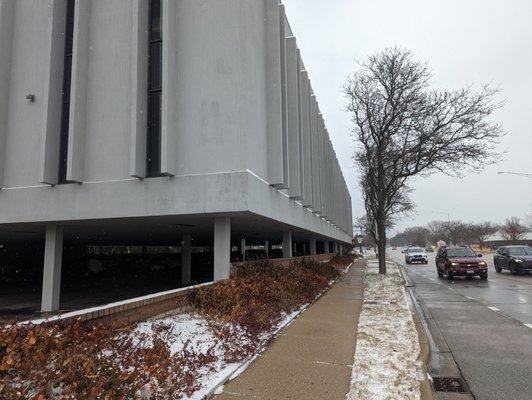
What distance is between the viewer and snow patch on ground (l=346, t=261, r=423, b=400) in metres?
4.89

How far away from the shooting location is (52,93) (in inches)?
463

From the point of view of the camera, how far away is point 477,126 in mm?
20312

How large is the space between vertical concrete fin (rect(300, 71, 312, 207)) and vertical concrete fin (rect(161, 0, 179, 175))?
8.14m

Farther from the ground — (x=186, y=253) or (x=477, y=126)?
(x=477, y=126)

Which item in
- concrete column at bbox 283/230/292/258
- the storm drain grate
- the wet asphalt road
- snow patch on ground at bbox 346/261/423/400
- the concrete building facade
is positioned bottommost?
the storm drain grate

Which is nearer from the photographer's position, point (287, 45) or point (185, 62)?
point (185, 62)

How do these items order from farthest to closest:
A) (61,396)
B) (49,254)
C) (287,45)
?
(287,45)
(49,254)
(61,396)

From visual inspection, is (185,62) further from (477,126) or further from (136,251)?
(136,251)

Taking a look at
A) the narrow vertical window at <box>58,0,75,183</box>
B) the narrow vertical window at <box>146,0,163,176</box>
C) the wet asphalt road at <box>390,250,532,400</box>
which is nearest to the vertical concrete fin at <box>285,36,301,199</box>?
the narrow vertical window at <box>146,0,163,176</box>

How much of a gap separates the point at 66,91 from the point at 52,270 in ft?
17.6

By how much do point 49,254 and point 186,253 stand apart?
7277 millimetres

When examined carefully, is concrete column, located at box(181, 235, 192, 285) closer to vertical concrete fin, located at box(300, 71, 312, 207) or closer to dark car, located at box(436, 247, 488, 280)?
vertical concrete fin, located at box(300, 71, 312, 207)

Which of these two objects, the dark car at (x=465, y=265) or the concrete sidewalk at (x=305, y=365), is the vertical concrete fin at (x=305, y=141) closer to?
the dark car at (x=465, y=265)

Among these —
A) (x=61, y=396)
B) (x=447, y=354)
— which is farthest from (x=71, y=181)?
(x=447, y=354)
